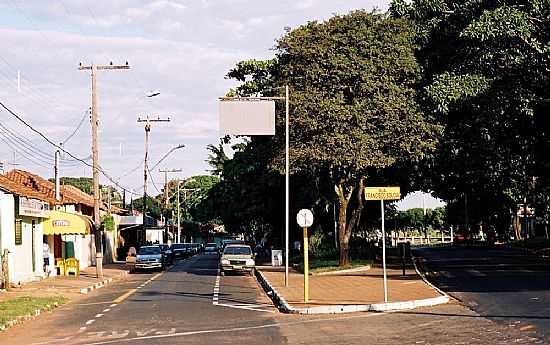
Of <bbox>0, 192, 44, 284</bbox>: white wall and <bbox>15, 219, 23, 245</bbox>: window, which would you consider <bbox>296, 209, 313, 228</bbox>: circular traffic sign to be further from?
<bbox>15, 219, 23, 245</bbox>: window

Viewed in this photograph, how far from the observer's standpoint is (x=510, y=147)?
138 ft

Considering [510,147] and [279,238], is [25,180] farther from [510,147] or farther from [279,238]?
[510,147]

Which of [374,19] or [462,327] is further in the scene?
[374,19]

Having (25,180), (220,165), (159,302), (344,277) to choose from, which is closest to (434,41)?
(344,277)

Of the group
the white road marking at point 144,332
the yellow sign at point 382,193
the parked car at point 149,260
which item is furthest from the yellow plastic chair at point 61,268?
the white road marking at point 144,332

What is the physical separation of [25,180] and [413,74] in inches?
903

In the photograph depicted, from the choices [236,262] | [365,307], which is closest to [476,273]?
[236,262]

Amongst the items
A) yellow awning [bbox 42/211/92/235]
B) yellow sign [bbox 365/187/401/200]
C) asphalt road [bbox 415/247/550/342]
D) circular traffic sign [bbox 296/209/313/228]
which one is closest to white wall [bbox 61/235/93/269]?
yellow awning [bbox 42/211/92/235]

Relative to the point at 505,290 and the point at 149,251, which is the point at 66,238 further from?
the point at 505,290

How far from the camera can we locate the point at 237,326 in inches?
754

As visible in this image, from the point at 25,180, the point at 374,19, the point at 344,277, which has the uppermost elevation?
the point at 374,19

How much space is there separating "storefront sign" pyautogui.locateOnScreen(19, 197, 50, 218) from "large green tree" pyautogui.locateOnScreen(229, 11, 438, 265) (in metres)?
10.6

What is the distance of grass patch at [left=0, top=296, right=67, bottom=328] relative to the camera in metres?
22.0

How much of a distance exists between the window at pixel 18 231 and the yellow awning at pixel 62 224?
5587mm
